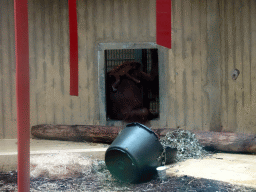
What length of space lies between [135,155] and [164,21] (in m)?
1.61

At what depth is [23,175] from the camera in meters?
1.32

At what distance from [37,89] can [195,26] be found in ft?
11.1

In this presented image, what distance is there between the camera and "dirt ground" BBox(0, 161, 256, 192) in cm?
307

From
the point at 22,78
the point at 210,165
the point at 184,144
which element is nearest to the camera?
the point at 22,78

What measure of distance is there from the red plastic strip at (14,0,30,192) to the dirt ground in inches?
78.3

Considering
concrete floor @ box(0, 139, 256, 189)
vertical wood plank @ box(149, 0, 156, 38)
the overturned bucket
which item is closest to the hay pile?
concrete floor @ box(0, 139, 256, 189)

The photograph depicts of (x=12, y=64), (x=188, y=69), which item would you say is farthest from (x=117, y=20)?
(x=12, y=64)

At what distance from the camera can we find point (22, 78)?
1227mm

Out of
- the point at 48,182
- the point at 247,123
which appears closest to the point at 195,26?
the point at 247,123

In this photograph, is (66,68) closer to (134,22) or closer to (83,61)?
(83,61)

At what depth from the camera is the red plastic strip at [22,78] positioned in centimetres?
122

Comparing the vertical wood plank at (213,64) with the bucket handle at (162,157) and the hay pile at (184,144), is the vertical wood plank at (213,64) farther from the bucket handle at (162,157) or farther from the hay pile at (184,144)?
the bucket handle at (162,157)

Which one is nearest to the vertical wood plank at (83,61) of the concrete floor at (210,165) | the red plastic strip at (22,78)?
the concrete floor at (210,165)

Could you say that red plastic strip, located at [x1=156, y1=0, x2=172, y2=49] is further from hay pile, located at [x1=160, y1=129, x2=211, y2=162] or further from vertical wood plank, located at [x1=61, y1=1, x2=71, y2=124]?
vertical wood plank, located at [x1=61, y1=1, x2=71, y2=124]
